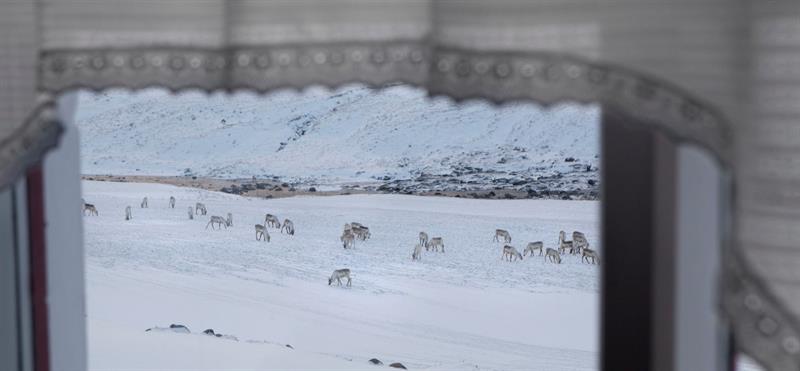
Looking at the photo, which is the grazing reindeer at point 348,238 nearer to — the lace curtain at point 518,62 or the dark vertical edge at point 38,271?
the dark vertical edge at point 38,271

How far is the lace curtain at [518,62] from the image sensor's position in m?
→ 0.63

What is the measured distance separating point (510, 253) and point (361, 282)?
1.89 feet

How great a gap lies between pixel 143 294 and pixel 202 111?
1340mm

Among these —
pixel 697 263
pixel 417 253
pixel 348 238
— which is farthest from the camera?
pixel 417 253

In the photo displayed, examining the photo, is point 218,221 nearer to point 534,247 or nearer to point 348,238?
point 348,238

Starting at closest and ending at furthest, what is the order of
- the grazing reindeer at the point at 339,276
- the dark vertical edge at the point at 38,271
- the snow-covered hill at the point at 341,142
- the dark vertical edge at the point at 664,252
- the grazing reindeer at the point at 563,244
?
the dark vertical edge at the point at 664,252, the dark vertical edge at the point at 38,271, the snow-covered hill at the point at 341,142, the grazing reindeer at the point at 563,244, the grazing reindeer at the point at 339,276

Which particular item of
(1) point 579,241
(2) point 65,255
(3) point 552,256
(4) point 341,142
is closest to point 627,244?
(2) point 65,255

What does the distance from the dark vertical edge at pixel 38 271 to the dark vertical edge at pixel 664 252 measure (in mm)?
839

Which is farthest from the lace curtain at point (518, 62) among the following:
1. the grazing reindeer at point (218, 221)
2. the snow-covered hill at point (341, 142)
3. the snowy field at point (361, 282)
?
the grazing reindeer at point (218, 221)

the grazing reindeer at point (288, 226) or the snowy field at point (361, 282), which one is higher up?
the grazing reindeer at point (288, 226)

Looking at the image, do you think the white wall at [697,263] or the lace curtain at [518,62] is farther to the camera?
the white wall at [697,263]

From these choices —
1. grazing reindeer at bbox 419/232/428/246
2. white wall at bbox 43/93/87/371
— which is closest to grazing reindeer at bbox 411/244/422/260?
grazing reindeer at bbox 419/232/428/246

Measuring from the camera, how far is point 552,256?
2.78 m

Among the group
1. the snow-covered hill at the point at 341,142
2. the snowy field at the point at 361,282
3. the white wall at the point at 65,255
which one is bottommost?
the snowy field at the point at 361,282
